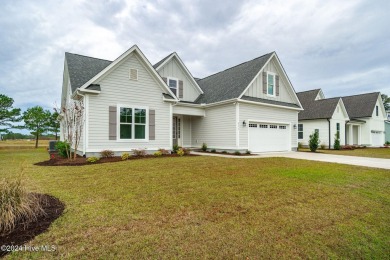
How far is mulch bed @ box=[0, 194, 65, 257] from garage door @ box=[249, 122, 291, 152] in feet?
41.3

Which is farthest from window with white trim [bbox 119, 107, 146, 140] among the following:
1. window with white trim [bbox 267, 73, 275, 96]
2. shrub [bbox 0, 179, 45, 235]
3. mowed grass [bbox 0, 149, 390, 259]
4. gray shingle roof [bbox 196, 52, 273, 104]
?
window with white trim [bbox 267, 73, 275, 96]

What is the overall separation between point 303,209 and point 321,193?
147 centimetres

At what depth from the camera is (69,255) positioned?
2.39m

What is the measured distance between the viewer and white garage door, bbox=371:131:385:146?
27219mm

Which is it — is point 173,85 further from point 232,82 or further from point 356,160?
point 356,160

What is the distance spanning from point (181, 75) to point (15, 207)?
48.0 feet

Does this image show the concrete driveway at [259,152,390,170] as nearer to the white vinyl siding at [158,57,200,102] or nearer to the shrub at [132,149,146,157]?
the white vinyl siding at [158,57,200,102]

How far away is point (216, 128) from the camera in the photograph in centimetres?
1527

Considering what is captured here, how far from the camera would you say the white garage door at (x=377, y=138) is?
89.3 feet

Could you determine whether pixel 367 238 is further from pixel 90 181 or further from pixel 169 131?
pixel 169 131

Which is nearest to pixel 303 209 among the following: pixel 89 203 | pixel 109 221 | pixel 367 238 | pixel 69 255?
pixel 367 238

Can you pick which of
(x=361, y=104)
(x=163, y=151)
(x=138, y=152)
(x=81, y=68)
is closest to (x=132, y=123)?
(x=138, y=152)

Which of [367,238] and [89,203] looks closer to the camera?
[367,238]

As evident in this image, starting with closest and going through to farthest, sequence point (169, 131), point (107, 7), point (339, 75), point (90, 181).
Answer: point (90, 181)
point (107, 7)
point (169, 131)
point (339, 75)
